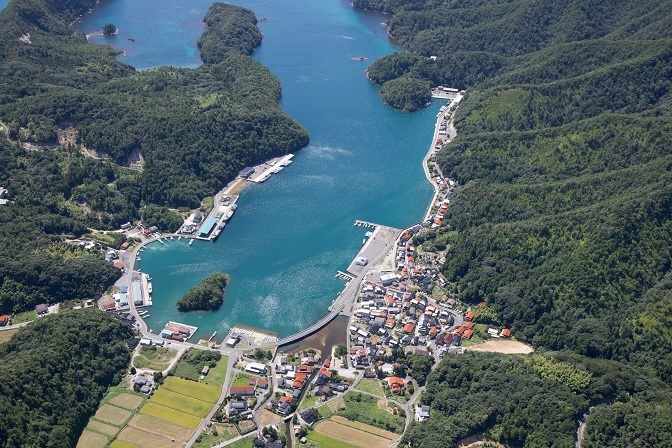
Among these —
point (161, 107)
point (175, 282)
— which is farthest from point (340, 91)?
point (175, 282)

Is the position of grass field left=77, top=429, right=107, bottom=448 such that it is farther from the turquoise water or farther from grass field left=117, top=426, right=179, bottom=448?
the turquoise water

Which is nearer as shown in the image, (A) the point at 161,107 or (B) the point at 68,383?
(B) the point at 68,383

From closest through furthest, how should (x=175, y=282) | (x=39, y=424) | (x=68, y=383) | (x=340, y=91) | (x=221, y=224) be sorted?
(x=39, y=424), (x=68, y=383), (x=175, y=282), (x=221, y=224), (x=340, y=91)

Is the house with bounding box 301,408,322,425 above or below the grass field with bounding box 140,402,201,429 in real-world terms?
above

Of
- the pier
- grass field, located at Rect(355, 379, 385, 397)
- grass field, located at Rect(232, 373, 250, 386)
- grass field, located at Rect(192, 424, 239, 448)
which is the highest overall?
the pier

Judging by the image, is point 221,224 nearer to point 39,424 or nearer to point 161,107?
point 161,107

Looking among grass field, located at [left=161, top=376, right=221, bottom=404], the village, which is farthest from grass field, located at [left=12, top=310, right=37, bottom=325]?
grass field, located at [left=161, top=376, right=221, bottom=404]
